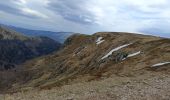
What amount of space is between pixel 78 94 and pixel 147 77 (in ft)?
51.0

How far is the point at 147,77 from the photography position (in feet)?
156

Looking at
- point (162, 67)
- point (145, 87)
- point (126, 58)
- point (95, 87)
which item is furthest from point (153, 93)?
point (126, 58)

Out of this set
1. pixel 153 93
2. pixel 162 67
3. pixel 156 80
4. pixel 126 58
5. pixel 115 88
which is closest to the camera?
pixel 153 93

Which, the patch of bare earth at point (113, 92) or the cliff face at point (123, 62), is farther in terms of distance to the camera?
the cliff face at point (123, 62)

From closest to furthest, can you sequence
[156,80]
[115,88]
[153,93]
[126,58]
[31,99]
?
[31,99] < [153,93] < [115,88] < [156,80] < [126,58]

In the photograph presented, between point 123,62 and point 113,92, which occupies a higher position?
point 113,92

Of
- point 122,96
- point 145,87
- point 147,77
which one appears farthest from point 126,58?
point 122,96

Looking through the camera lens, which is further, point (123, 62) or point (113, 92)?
point (123, 62)

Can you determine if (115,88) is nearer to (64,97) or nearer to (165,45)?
(64,97)

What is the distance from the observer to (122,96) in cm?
3375

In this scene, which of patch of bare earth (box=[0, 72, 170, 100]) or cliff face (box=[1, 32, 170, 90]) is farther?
cliff face (box=[1, 32, 170, 90])

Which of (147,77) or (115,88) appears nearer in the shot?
(115,88)

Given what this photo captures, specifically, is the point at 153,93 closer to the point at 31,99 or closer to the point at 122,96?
the point at 122,96

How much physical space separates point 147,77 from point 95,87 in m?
11.2
